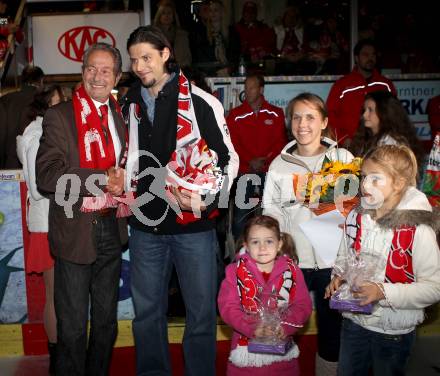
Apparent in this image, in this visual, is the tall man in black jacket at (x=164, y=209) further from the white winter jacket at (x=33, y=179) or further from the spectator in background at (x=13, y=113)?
the spectator in background at (x=13, y=113)

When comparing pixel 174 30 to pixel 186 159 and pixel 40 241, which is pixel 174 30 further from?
pixel 186 159

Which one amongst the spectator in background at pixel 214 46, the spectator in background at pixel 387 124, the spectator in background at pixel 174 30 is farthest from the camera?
the spectator in background at pixel 214 46

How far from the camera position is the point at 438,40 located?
891 cm

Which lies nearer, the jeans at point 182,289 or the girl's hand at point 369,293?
the girl's hand at point 369,293

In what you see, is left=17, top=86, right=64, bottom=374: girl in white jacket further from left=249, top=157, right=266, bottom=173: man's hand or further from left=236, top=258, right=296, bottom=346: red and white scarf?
left=249, top=157, right=266, bottom=173: man's hand

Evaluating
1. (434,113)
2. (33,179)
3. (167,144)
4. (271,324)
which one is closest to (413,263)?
(271,324)

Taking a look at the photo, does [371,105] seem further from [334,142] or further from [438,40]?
[438,40]

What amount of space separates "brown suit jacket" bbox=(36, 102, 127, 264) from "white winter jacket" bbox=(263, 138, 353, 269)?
3.12 feet

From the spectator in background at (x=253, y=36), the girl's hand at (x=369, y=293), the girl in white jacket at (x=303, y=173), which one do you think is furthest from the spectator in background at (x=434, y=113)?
the girl's hand at (x=369, y=293)

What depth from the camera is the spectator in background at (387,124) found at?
462 centimetres

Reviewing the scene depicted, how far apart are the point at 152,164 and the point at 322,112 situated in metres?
0.99

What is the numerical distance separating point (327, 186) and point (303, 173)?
258 millimetres

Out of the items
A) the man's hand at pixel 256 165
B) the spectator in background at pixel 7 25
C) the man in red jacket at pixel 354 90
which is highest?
the spectator in background at pixel 7 25

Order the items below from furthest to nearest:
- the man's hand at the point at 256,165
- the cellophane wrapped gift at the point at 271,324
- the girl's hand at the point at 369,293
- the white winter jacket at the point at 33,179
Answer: the man's hand at the point at 256,165 < the white winter jacket at the point at 33,179 < the cellophane wrapped gift at the point at 271,324 < the girl's hand at the point at 369,293
